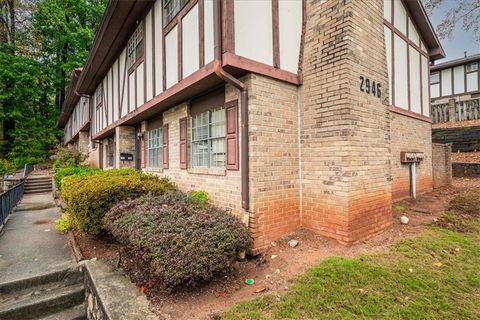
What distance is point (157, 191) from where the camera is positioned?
598 cm

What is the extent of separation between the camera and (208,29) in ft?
15.4

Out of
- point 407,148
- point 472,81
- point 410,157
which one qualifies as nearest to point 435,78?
point 472,81

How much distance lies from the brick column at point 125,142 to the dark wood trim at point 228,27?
296 inches

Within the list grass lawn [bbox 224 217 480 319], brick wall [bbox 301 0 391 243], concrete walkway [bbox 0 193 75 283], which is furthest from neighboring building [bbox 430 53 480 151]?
concrete walkway [bbox 0 193 75 283]

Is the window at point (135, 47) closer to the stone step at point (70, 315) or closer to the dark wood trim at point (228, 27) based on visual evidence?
the dark wood trim at point (228, 27)

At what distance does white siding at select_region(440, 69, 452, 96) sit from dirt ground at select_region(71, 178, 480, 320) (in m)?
17.8

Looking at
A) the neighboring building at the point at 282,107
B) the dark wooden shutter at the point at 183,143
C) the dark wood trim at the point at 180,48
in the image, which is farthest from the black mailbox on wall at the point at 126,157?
the dark wood trim at the point at 180,48

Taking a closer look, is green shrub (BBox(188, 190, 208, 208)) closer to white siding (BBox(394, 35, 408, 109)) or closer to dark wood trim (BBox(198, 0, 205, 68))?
dark wood trim (BBox(198, 0, 205, 68))

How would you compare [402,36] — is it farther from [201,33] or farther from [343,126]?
[201,33]

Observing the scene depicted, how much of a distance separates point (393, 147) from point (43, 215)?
1180cm

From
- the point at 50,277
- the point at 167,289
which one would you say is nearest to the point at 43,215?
the point at 50,277

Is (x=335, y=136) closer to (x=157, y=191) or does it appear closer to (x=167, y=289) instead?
(x=167, y=289)

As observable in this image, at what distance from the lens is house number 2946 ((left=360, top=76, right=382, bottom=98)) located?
494 centimetres

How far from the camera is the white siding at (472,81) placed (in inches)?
712
